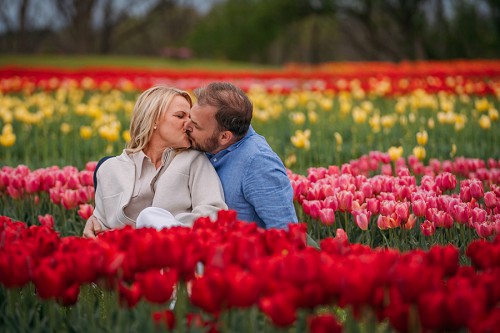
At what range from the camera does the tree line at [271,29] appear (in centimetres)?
2683

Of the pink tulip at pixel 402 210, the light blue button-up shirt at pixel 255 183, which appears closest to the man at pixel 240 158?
the light blue button-up shirt at pixel 255 183

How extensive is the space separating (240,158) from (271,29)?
→ 27.8 m

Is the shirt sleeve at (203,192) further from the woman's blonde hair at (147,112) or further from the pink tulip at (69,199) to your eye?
the pink tulip at (69,199)

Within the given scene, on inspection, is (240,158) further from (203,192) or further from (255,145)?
(203,192)

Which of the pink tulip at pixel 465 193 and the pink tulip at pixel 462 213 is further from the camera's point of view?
the pink tulip at pixel 465 193

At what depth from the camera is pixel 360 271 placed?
1815 mm

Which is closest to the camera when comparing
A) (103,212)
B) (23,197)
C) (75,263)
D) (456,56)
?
(75,263)

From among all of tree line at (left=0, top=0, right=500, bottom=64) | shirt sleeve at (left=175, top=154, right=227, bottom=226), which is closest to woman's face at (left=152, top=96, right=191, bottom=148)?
shirt sleeve at (left=175, top=154, right=227, bottom=226)

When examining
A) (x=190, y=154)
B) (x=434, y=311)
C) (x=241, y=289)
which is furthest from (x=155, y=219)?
(x=434, y=311)

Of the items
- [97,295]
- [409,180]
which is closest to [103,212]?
[97,295]

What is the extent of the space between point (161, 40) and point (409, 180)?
36.0 meters

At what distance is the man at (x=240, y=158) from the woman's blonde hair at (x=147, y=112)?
194mm

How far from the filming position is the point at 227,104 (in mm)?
3059

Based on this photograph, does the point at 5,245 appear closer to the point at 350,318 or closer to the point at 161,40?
the point at 350,318
